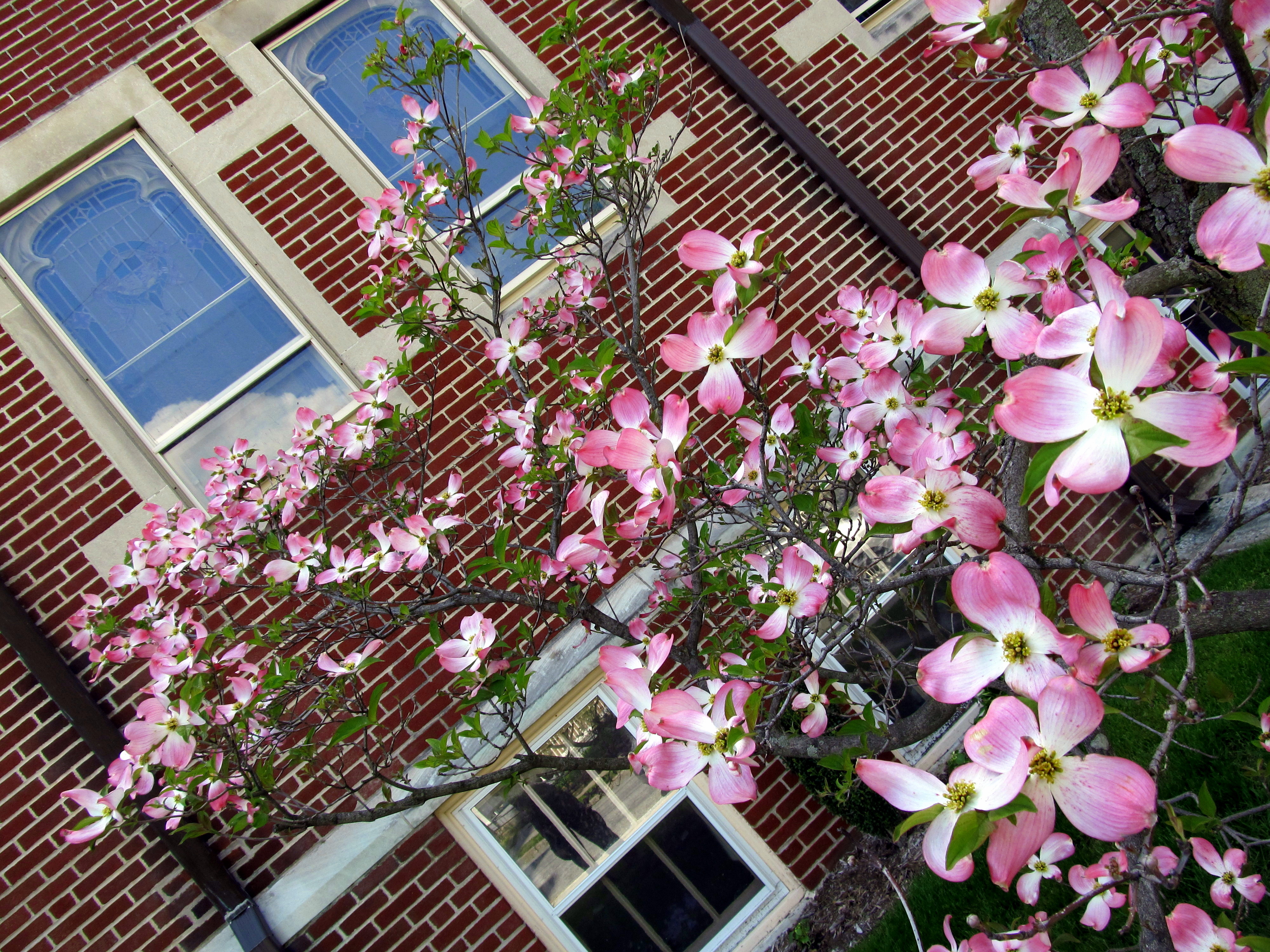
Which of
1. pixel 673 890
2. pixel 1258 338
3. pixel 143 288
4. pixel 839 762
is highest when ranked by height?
pixel 143 288

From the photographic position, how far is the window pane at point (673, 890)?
3.58m

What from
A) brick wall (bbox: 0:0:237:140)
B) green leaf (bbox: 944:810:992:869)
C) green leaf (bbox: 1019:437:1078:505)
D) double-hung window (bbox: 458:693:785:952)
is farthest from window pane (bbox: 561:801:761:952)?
brick wall (bbox: 0:0:237:140)

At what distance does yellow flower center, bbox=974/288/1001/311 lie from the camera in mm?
1384

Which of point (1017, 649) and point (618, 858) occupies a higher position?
point (1017, 649)

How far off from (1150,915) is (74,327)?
4.81 metres

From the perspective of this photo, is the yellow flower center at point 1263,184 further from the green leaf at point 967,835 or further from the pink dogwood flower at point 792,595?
the pink dogwood flower at point 792,595

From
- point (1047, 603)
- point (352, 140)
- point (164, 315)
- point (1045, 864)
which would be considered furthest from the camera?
point (352, 140)

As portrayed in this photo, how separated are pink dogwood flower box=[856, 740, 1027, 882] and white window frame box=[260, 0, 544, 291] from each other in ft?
11.3

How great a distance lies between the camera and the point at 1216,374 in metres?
1.33

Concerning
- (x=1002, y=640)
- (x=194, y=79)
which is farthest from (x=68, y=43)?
(x=1002, y=640)

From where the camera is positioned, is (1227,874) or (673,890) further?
(673,890)

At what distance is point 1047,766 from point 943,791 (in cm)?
13

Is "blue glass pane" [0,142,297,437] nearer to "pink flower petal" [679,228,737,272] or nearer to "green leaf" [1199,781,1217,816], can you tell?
"pink flower petal" [679,228,737,272]

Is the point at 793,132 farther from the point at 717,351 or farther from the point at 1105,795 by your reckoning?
the point at 1105,795
